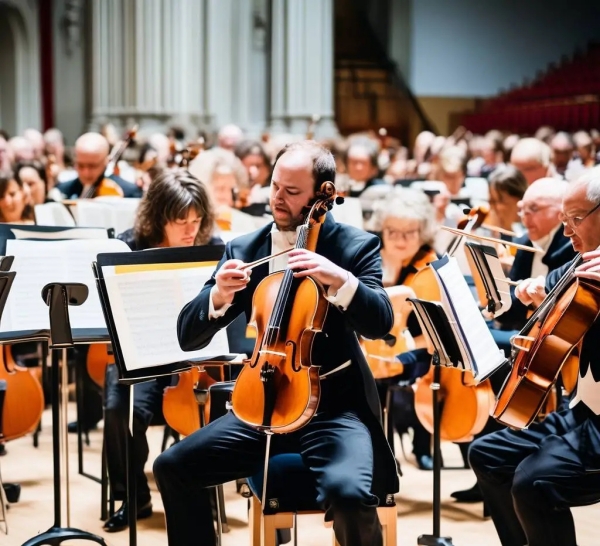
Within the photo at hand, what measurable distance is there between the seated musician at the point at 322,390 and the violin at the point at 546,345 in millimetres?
373

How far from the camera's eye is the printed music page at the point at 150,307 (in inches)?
121

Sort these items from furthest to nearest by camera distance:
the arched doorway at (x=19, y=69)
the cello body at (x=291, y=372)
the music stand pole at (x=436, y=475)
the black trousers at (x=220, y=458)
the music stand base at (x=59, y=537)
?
the arched doorway at (x=19, y=69) → the music stand pole at (x=436, y=475) → the music stand base at (x=59, y=537) → the black trousers at (x=220, y=458) → the cello body at (x=291, y=372)

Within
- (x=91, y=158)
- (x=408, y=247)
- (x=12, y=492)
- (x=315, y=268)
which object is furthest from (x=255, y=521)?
(x=91, y=158)

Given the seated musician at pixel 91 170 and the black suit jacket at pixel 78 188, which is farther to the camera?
the black suit jacket at pixel 78 188

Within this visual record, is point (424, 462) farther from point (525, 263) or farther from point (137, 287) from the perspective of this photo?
point (137, 287)

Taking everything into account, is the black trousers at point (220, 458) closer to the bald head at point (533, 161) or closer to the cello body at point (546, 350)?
the cello body at point (546, 350)

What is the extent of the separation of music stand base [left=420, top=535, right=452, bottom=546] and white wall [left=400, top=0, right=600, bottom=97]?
1331 cm

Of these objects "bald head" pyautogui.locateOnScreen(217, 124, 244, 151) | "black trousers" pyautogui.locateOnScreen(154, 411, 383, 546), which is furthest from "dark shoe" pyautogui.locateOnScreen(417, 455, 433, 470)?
"bald head" pyautogui.locateOnScreen(217, 124, 244, 151)

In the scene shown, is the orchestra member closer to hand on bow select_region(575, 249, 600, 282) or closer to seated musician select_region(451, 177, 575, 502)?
seated musician select_region(451, 177, 575, 502)

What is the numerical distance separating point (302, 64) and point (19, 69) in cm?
422

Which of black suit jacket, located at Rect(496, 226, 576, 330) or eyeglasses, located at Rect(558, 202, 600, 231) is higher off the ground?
eyeglasses, located at Rect(558, 202, 600, 231)

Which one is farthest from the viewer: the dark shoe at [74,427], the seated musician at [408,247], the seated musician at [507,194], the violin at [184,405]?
the dark shoe at [74,427]

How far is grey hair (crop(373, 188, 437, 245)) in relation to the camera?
445 cm

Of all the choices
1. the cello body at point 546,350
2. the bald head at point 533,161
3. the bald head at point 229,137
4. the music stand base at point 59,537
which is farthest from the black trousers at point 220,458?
the bald head at point 229,137
